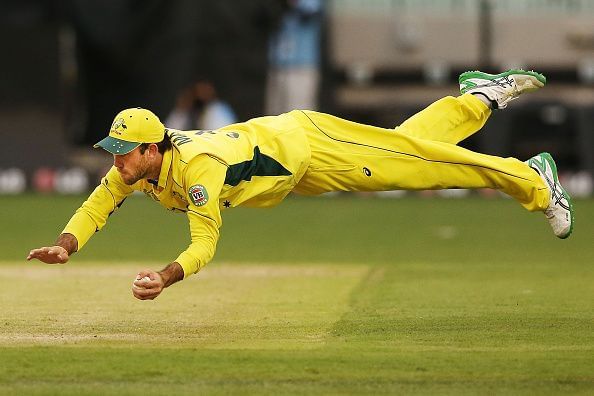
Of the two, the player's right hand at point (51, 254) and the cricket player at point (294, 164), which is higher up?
the cricket player at point (294, 164)

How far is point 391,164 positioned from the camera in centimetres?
921

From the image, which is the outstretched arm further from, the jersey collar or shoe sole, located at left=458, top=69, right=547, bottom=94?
shoe sole, located at left=458, top=69, right=547, bottom=94

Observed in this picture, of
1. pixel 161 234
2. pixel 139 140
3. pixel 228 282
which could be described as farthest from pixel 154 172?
pixel 161 234

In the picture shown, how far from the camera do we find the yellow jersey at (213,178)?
8.12 m

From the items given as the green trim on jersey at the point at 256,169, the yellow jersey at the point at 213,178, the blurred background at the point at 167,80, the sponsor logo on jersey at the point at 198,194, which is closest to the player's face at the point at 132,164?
the yellow jersey at the point at 213,178

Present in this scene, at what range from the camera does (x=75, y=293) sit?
10.6 m

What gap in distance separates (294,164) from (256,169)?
265mm

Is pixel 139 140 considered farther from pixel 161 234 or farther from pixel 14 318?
pixel 161 234

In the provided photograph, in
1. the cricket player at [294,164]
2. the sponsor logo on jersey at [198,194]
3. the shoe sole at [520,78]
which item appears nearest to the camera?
Result: the sponsor logo on jersey at [198,194]

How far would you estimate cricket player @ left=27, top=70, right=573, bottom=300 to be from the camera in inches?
324

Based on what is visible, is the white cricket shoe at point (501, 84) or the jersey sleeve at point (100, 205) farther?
the white cricket shoe at point (501, 84)

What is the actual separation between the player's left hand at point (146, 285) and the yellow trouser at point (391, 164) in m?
1.90

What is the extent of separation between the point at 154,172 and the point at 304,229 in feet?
29.8

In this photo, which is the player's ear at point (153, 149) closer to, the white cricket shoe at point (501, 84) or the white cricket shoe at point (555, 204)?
the white cricket shoe at point (501, 84)
